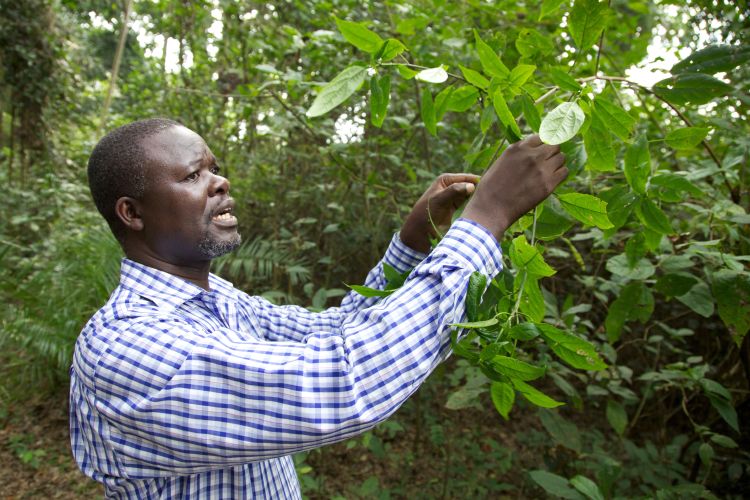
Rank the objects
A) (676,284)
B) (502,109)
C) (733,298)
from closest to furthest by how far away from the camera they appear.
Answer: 1. (502,109)
2. (733,298)
3. (676,284)

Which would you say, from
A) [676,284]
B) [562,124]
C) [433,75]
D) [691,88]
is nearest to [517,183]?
[562,124]

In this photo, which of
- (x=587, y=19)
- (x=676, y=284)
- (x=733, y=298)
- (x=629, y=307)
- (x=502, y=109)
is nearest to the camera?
(x=502, y=109)

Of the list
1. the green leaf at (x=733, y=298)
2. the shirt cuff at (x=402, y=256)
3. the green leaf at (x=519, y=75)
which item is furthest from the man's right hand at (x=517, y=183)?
the green leaf at (x=733, y=298)

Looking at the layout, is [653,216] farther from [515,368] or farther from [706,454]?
[706,454]

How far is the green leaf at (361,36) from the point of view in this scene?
1005mm

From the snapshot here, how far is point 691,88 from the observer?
119 cm

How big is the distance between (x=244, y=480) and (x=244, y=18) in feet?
12.5

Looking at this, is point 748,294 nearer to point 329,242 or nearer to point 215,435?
point 215,435

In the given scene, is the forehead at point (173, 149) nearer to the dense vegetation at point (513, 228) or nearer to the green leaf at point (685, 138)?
the dense vegetation at point (513, 228)

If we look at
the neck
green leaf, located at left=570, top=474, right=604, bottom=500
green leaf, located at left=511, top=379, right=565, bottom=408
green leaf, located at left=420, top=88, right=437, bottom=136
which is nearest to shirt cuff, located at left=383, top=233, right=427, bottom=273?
green leaf, located at left=420, top=88, right=437, bottom=136

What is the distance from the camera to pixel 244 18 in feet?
13.5

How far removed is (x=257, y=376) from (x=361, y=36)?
26.2 inches

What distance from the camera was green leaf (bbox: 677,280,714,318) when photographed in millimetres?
1622

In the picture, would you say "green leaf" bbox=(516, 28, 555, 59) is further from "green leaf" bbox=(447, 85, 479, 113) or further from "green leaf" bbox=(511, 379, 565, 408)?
"green leaf" bbox=(511, 379, 565, 408)
